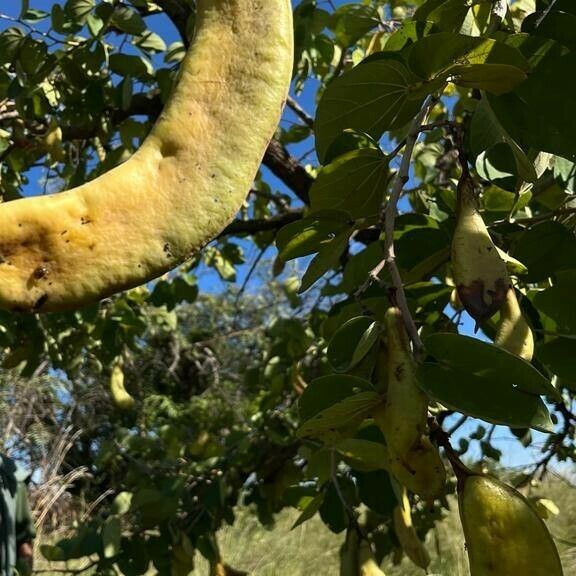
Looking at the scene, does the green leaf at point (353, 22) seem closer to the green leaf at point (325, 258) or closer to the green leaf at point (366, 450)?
the green leaf at point (325, 258)

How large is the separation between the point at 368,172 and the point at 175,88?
0.32 m

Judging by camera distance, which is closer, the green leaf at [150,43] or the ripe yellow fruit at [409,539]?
the ripe yellow fruit at [409,539]


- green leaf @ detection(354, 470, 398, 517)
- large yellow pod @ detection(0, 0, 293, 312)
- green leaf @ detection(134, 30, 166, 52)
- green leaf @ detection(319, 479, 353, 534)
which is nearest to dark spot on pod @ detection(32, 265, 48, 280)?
large yellow pod @ detection(0, 0, 293, 312)

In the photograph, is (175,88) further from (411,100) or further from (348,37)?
(348,37)

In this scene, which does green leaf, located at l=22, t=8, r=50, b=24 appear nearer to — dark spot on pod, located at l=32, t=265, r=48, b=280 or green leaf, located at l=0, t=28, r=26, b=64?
green leaf, located at l=0, t=28, r=26, b=64

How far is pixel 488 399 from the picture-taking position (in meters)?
0.55

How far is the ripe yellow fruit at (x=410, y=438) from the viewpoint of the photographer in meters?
0.52

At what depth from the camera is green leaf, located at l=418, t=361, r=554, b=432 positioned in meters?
0.54

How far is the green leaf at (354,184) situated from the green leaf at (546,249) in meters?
A: 0.20

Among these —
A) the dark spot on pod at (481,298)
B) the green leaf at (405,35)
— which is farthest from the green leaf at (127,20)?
the dark spot on pod at (481,298)

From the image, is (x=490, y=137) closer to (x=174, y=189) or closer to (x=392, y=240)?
(x=392, y=240)

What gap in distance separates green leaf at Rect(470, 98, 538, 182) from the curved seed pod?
52 centimetres

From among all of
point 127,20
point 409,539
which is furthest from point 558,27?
point 127,20

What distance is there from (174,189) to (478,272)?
0.86ft
